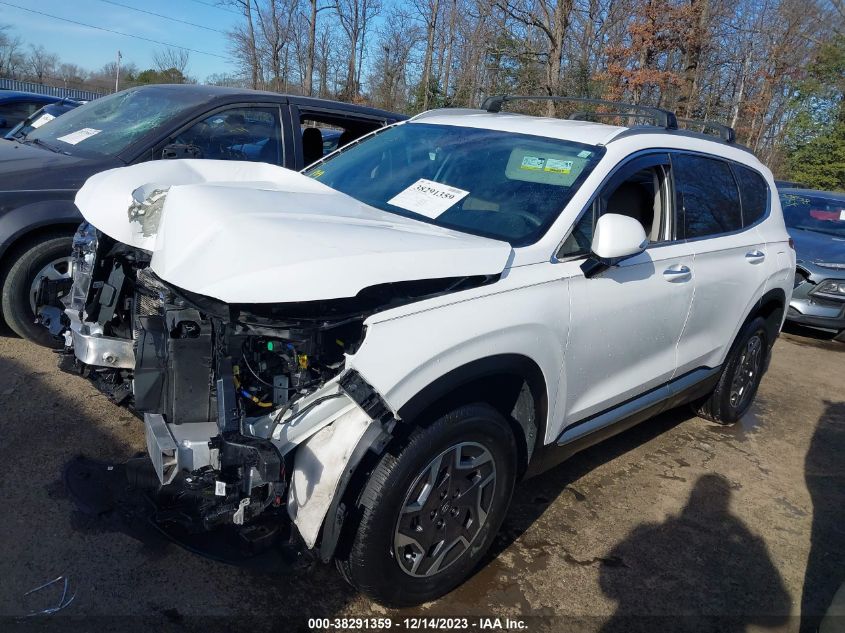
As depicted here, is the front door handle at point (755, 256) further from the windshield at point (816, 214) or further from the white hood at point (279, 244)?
the windshield at point (816, 214)

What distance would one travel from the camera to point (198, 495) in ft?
7.40

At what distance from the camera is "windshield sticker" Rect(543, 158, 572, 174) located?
10.4ft

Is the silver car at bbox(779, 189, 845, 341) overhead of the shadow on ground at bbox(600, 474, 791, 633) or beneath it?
overhead

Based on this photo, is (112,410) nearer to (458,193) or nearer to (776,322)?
(458,193)

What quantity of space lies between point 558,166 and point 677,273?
893mm

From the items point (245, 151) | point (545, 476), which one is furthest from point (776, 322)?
point (245, 151)

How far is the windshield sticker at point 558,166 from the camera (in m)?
3.16

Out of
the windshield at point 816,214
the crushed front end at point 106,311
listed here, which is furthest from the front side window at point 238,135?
the windshield at point 816,214

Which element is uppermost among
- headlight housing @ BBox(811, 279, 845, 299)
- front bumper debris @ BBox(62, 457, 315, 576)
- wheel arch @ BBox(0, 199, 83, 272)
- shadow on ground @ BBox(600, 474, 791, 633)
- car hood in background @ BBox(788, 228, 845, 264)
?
wheel arch @ BBox(0, 199, 83, 272)

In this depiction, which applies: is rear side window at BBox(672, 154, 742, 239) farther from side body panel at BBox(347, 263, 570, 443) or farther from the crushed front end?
the crushed front end

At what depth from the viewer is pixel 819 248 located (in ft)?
27.1

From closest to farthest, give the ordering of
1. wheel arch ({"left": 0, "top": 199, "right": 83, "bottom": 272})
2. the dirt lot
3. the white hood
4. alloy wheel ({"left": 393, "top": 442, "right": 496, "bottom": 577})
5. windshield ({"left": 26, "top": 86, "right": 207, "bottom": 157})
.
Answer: the white hood, alloy wheel ({"left": 393, "top": 442, "right": 496, "bottom": 577}), the dirt lot, wheel arch ({"left": 0, "top": 199, "right": 83, "bottom": 272}), windshield ({"left": 26, "top": 86, "right": 207, "bottom": 157})

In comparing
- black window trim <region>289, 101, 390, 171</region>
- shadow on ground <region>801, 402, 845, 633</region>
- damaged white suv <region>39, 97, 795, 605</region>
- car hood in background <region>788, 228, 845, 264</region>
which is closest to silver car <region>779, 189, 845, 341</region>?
car hood in background <region>788, 228, 845, 264</region>

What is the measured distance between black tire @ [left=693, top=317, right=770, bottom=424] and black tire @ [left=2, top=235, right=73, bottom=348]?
14.4ft
